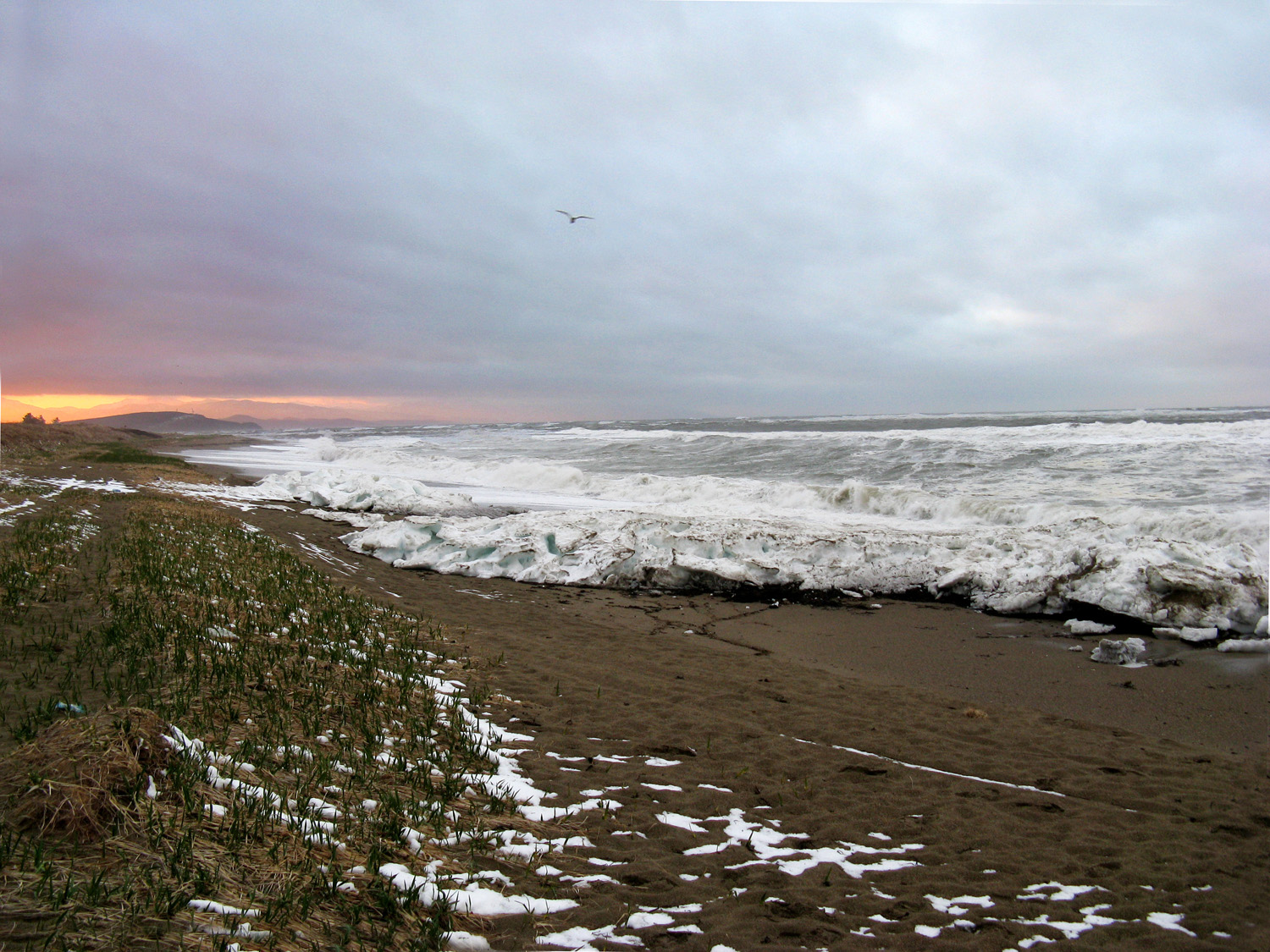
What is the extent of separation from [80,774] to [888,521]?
15.8m

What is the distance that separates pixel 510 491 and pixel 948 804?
20.4 m

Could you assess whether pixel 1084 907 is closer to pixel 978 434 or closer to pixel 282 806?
pixel 282 806

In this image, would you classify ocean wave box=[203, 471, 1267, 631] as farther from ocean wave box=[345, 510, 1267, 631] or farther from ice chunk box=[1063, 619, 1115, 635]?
ice chunk box=[1063, 619, 1115, 635]

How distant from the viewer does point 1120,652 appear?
7332mm

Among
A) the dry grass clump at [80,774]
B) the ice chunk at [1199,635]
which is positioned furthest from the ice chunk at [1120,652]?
the dry grass clump at [80,774]

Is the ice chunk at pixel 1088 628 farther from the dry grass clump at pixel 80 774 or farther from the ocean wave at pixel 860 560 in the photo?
the dry grass clump at pixel 80 774

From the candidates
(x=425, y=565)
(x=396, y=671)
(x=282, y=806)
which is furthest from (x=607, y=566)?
(x=282, y=806)

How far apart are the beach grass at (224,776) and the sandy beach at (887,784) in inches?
21.8

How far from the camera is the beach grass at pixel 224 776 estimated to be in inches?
95.4

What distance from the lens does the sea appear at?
895cm

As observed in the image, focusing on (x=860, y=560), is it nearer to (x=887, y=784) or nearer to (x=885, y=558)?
(x=885, y=558)

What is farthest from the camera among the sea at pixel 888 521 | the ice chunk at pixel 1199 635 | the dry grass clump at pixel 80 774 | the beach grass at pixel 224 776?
the sea at pixel 888 521

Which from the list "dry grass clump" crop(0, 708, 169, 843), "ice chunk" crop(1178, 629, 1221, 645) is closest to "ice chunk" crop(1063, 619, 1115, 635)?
"ice chunk" crop(1178, 629, 1221, 645)

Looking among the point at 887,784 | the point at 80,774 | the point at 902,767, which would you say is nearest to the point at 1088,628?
the point at 902,767
